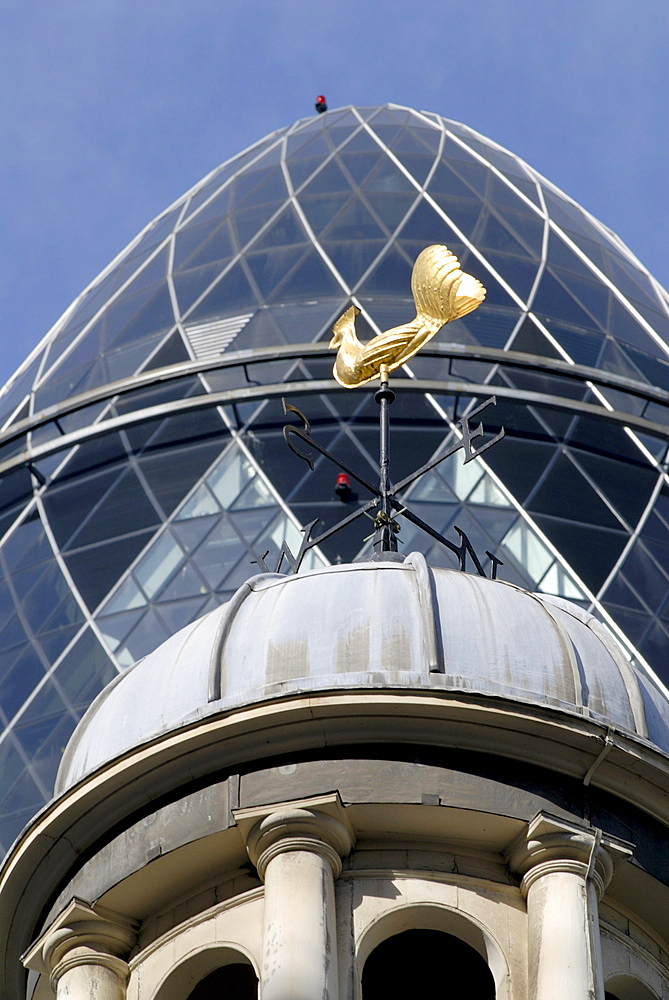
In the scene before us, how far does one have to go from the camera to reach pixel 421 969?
73.9 ft

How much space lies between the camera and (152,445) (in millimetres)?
31922

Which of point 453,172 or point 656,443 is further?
point 453,172

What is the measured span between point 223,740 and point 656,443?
1300 centimetres

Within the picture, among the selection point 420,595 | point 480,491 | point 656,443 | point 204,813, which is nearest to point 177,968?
point 204,813

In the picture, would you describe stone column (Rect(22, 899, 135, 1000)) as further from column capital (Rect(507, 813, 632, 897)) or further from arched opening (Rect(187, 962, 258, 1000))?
column capital (Rect(507, 813, 632, 897))

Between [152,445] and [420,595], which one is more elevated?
[152,445]

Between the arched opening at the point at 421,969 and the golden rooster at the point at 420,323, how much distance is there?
21.9 feet

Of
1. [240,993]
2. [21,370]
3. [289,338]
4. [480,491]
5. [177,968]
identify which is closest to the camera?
[177,968]

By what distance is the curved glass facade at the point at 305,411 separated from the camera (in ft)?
97.2

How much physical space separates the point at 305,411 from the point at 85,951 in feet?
40.0

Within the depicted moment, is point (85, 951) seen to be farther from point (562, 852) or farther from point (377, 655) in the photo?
point (562, 852)

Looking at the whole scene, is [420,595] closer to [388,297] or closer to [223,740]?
[223,740]

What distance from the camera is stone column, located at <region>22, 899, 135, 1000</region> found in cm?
2027

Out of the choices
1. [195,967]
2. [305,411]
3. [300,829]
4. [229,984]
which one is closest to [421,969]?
[229,984]
